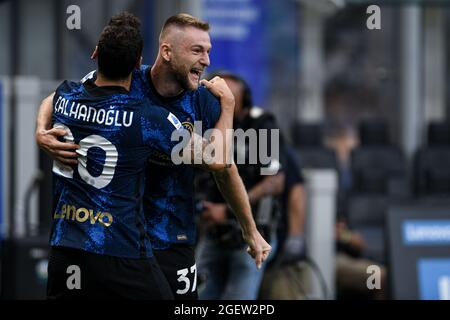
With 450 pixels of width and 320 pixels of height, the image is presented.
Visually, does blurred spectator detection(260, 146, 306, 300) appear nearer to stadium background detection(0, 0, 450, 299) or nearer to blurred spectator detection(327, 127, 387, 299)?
stadium background detection(0, 0, 450, 299)

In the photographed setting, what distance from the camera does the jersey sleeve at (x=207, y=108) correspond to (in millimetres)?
5156

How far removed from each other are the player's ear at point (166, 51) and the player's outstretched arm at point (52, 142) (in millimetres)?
576

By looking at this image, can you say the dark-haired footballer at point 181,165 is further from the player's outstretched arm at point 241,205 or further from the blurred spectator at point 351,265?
the blurred spectator at point 351,265

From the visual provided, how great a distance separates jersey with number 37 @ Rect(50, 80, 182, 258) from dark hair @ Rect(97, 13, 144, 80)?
9cm

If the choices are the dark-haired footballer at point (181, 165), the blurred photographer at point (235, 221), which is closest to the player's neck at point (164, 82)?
the dark-haired footballer at point (181, 165)

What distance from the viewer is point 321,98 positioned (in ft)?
46.9

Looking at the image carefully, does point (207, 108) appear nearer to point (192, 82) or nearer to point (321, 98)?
point (192, 82)

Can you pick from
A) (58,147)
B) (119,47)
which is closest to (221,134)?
(119,47)

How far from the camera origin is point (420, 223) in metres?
8.55

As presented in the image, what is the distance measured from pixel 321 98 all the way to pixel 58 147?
9.66m

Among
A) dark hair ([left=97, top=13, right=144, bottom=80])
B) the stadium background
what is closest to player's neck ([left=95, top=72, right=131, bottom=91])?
dark hair ([left=97, top=13, right=144, bottom=80])
